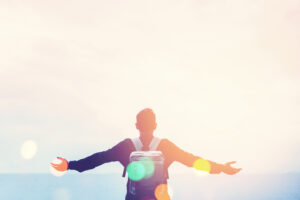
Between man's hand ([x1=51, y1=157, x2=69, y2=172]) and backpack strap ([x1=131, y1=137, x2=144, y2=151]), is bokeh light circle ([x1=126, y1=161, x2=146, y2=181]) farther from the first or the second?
man's hand ([x1=51, y1=157, x2=69, y2=172])

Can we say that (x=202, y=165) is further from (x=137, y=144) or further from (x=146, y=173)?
(x=146, y=173)

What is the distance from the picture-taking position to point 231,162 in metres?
5.91

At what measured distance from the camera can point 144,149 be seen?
5.36 metres

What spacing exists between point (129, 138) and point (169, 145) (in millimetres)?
720


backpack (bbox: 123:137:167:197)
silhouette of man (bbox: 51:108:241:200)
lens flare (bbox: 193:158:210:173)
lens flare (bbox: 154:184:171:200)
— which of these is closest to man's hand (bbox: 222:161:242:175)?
silhouette of man (bbox: 51:108:241:200)

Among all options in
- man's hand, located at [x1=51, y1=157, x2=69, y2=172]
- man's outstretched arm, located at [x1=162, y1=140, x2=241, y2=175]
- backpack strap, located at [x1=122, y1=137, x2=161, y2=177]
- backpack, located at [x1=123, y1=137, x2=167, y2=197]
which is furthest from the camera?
man's hand, located at [x1=51, y1=157, x2=69, y2=172]

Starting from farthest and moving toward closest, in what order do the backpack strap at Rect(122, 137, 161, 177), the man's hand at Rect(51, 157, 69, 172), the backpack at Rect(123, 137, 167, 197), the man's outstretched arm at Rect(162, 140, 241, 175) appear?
the man's hand at Rect(51, 157, 69, 172) → the man's outstretched arm at Rect(162, 140, 241, 175) → the backpack strap at Rect(122, 137, 161, 177) → the backpack at Rect(123, 137, 167, 197)

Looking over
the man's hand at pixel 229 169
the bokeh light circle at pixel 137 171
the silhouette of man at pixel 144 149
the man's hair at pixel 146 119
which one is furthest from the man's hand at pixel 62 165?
the man's hand at pixel 229 169

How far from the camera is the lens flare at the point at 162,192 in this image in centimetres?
480

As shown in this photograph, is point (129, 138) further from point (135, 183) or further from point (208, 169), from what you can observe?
point (208, 169)

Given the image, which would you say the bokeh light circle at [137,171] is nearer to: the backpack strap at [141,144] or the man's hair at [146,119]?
the backpack strap at [141,144]

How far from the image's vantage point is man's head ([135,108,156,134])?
17.7ft

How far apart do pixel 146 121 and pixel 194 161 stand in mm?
1184

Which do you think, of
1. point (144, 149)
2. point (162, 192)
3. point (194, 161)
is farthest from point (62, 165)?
point (194, 161)
